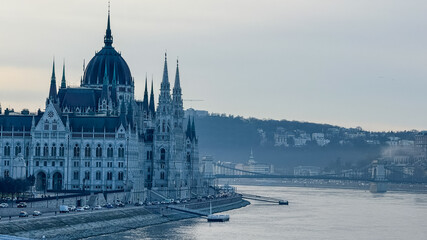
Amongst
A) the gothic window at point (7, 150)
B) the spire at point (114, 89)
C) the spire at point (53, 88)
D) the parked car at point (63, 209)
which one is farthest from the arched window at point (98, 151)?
the parked car at point (63, 209)

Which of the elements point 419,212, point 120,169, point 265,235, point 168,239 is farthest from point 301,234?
point 419,212

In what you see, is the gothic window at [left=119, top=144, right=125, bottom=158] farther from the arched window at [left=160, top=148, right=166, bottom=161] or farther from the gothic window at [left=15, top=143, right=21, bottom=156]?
the arched window at [left=160, top=148, right=166, bottom=161]

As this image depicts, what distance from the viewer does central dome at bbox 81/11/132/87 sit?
7116 inches

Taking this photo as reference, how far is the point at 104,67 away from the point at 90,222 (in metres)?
58.2

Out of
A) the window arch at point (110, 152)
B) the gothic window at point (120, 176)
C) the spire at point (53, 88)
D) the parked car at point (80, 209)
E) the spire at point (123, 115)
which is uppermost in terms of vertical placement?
the spire at point (53, 88)

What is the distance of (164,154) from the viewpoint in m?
174

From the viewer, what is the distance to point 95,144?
161 m

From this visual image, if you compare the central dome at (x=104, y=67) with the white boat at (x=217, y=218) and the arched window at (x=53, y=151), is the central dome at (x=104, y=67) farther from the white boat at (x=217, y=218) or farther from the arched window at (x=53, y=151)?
the white boat at (x=217, y=218)

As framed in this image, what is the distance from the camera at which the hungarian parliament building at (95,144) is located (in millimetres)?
160500

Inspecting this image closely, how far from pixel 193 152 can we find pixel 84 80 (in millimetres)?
21555

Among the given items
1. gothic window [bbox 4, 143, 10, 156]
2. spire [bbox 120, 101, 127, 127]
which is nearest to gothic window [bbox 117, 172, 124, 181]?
spire [bbox 120, 101, 127, 127]

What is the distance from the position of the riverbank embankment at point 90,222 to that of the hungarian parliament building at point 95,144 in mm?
11037

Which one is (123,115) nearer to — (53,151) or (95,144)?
(95,144)

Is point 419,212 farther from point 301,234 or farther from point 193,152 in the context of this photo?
point 301,234
